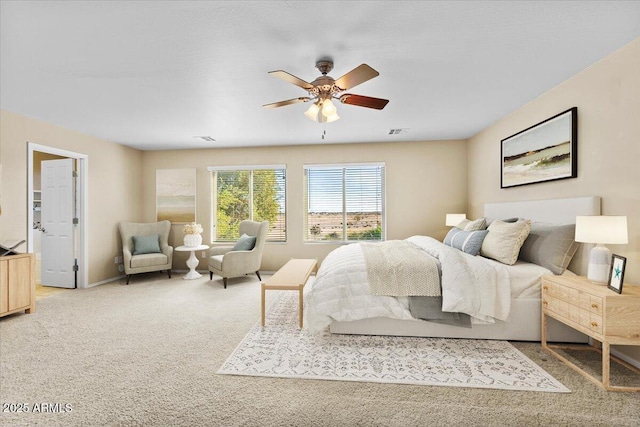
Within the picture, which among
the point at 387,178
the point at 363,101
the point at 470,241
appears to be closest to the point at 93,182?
the point at 363,101

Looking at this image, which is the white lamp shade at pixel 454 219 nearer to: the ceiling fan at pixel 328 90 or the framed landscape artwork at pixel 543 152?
the framed landscape artwork at pixel 543 152

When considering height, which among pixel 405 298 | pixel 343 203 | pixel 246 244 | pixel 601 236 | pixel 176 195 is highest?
pixel 176 195

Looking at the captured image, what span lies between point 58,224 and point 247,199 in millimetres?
3060

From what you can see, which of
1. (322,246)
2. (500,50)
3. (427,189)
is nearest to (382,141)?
(427,189)

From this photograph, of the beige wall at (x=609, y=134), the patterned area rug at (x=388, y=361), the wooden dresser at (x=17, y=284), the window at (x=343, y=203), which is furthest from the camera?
the window at (x=343, y=203)

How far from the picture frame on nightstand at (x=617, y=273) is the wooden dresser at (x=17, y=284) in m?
5.67

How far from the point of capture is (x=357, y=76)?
221 cm

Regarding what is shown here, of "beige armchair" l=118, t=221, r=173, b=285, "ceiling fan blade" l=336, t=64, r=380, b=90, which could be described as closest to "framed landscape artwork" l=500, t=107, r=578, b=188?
"ceiling fan blade" l=336, t=64, r=380, b=90

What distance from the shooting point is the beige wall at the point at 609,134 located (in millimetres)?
2244

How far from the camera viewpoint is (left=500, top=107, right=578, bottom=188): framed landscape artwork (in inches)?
113

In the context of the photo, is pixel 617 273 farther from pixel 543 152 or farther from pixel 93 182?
pixel 93 182

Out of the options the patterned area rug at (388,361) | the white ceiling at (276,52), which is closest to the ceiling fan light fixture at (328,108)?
the white ceiling at (276,52)

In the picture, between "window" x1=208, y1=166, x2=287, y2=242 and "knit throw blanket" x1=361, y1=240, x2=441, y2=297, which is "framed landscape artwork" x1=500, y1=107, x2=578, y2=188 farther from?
"window" x1=208, y1=166, x2=287, y2=242

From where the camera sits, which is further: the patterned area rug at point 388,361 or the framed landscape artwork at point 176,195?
the framed landscape artwork at point 176,195
